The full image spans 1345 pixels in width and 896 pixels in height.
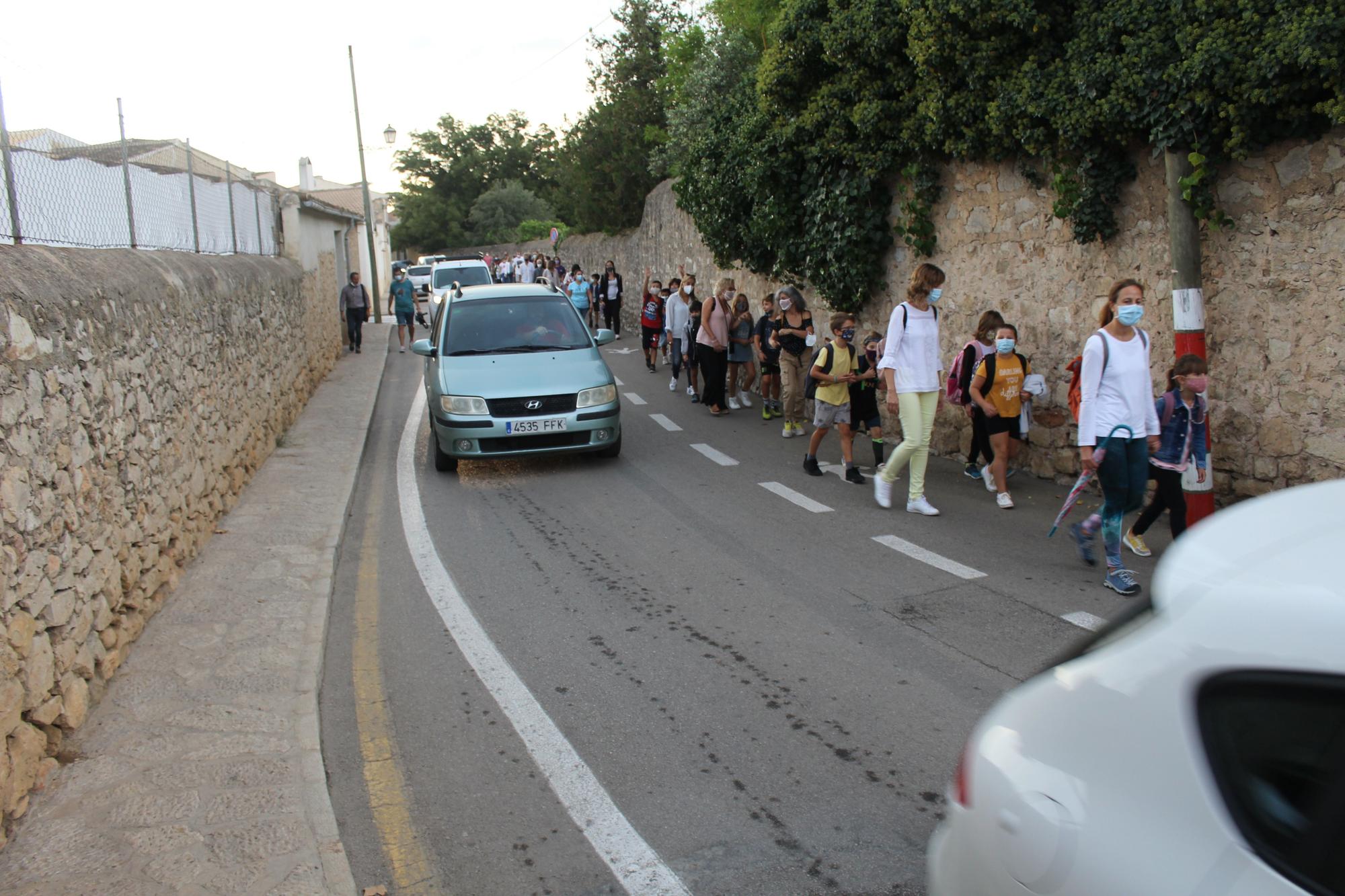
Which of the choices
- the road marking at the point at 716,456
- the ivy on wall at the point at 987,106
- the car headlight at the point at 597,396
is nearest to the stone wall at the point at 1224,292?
the ivy on wall at the point at 987,106

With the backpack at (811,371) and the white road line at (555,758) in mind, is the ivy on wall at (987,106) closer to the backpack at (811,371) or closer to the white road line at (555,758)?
the backpack at (811,371)

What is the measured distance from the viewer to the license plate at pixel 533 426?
10234 millimetres

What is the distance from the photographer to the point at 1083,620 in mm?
5875

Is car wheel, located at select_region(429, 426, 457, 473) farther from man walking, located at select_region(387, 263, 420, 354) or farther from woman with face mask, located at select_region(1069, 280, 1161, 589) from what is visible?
man walking, located at select_region(387, 263, 420, 354)

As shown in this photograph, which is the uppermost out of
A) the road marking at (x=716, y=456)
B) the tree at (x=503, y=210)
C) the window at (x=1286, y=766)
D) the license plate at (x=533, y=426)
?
the tree at (x=503, y=210)

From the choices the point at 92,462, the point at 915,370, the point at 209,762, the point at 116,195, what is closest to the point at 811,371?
the point at 915,370

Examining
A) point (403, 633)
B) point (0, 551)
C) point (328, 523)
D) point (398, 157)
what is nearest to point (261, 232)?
point (328, 523)

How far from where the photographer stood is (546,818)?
396 centimetres

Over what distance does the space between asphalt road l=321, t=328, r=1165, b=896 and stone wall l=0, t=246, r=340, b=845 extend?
3.60ft

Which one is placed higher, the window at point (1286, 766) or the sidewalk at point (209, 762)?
the window at point (1286, 766)

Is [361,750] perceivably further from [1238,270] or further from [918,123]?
[918,123]

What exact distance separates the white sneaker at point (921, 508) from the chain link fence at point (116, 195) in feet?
20.7

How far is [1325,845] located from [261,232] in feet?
55.2

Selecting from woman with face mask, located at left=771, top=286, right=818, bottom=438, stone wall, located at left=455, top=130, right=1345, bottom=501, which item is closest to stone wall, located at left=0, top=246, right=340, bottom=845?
woman with face mask, located at left=771, top=286, right=818, bottom=438
